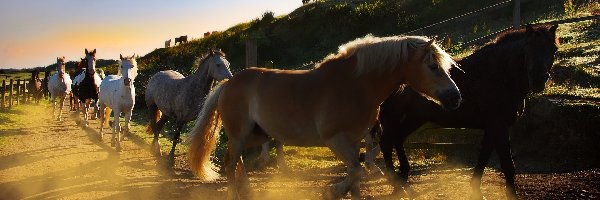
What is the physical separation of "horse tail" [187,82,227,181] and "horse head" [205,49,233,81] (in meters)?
3.24

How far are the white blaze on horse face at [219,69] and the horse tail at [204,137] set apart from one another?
10.7 ft

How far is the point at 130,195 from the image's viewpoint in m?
7.82

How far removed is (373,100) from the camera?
570cm

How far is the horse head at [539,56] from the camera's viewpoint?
6645 millimetres

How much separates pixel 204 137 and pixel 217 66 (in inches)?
140

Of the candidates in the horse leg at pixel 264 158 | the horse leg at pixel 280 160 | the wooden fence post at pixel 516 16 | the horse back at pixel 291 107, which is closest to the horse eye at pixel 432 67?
the horse back at pixel 291 107

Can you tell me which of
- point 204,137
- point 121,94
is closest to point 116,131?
point 121,94

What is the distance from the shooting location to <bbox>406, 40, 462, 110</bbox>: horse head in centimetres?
548

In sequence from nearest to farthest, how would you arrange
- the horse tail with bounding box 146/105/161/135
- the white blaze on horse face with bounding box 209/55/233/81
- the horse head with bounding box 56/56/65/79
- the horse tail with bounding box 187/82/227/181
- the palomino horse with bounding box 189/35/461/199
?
the palomino horse with bounding box 189/35/461/199 < the horse tail with bounding box 187/82/227/181 < the white blaze on horse face with bounding box 209/55/233/81 < the horse tail with bounding box 146/105/161/135 < the horse head with bounding box 56/56/65/79

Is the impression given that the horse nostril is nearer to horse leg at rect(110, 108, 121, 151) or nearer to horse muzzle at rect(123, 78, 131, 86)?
horse muzzle at rect(123, 78, 131, 86)

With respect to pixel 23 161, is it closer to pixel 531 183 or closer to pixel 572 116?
pixel 531 183

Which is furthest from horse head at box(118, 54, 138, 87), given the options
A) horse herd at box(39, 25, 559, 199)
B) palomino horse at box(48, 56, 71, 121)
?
palomino horse at box(48, 56, 71, 121)

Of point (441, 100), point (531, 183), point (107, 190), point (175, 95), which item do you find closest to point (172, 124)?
point (175, 95)

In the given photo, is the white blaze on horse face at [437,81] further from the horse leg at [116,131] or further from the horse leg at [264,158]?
the horse leg at [116,131]
